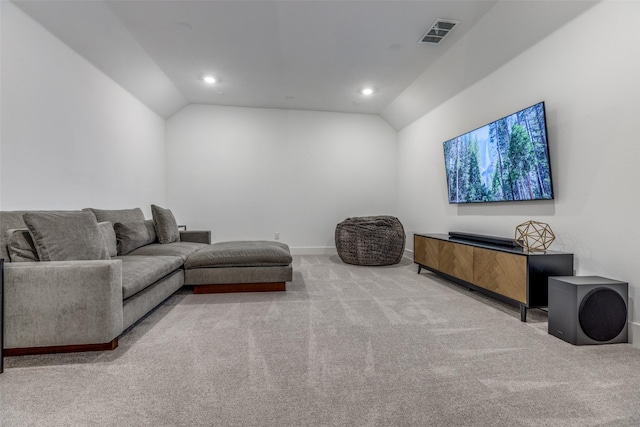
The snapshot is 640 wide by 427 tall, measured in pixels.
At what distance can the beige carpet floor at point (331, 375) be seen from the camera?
1.28m

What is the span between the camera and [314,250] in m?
5.86

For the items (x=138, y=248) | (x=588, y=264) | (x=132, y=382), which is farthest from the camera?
(x=138, y=248)

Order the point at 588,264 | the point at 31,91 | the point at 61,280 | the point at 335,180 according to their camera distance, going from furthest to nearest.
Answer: the point at 335,180 < the point at 31,91 < the point at 588,264 < the point at 61,280

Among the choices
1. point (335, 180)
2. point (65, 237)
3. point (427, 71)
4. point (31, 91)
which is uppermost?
point (427, 71)

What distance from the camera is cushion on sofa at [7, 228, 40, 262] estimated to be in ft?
6.32

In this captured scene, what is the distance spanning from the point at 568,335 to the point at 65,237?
3.55 metres

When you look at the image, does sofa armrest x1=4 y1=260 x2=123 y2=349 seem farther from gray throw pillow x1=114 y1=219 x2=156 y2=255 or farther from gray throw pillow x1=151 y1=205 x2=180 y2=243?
gray throw pillow x1=151 y1=205 x2=180 y2=243

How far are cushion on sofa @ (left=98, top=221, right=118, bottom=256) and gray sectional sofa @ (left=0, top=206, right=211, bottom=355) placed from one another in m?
0.53

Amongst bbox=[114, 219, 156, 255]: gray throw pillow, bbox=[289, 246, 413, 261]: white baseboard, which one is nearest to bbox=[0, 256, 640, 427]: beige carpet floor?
bbox=[114, 219, 156, 255]: gray throw pillow

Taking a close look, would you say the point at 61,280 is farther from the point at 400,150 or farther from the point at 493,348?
the point at 400,150

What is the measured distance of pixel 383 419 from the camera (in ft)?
4.10

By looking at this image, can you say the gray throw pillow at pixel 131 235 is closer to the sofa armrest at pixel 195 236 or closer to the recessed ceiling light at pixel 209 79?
the sofa armrest at pixel 195 236

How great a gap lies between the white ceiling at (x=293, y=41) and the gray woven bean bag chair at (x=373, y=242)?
2109 mm

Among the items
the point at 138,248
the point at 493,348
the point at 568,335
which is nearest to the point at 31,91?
the point at 138,248
